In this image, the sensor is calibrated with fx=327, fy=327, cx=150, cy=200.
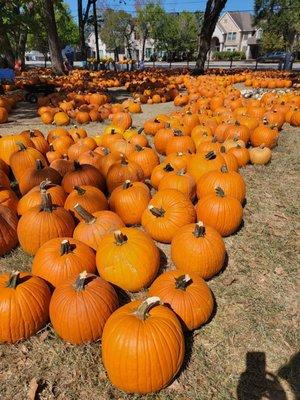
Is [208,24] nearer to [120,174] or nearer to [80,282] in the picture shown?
[120,174]

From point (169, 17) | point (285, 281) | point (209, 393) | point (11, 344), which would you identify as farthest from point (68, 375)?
point (169, 17)

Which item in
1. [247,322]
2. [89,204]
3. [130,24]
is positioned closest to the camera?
[247,322]

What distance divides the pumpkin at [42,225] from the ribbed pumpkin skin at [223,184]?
2151 mm

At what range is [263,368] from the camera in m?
2.90

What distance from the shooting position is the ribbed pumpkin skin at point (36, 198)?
446 cm

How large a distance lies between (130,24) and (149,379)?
299 ft

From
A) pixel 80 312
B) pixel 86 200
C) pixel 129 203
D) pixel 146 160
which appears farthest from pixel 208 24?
pixel 80 312

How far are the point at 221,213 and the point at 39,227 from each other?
2.33m

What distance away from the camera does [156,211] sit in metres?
4.11

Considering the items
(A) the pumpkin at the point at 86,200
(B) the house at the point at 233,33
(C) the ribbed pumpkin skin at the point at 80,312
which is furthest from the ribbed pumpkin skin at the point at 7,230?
(B) the house at the point at 233,33

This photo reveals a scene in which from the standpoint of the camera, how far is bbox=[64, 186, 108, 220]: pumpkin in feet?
14.4

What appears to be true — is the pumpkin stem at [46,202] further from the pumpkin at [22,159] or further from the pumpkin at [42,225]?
the pumpkin at [22,159]

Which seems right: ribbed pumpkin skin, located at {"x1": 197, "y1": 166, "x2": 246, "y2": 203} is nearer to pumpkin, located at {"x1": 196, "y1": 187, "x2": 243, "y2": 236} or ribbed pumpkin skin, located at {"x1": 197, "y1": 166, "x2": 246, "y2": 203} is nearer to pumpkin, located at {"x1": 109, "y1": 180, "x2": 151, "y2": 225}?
pumpkin, located at {"x1": 196, "y1": 187, "x2": 243, "y2": 236}

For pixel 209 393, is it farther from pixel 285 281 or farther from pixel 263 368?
pixel 285 281
